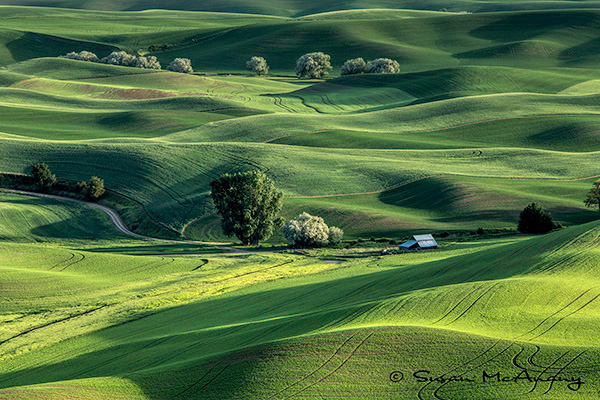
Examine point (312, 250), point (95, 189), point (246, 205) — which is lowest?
point (312, 250)

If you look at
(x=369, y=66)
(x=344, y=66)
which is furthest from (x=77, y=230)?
(x=369, y=66)

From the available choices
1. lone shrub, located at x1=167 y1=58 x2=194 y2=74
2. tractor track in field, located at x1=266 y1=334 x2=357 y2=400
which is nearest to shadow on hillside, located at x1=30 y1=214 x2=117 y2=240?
tractor track in field, located at x1=266 y1=334 x2=357 y2=400

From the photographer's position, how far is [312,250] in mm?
70312

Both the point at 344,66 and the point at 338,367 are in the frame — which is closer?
the point at 338,367

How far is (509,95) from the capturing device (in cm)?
14188

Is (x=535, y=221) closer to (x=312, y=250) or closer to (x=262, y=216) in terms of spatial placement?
(x=312, y=250)

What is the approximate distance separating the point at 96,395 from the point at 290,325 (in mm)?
10023

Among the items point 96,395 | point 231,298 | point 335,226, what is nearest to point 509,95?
point 335,226

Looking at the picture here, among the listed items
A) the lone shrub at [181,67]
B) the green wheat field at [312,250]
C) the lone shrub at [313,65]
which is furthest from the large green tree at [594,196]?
the lone shrub at [181,67]

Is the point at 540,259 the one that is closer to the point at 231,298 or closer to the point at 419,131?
the point at 231,298

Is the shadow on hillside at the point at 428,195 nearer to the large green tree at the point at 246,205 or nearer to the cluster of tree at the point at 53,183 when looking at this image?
the large green tree at the point at 246,205

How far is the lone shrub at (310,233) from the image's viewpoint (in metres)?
71.8

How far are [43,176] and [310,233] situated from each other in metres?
41.9

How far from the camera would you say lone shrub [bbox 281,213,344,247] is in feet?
236
